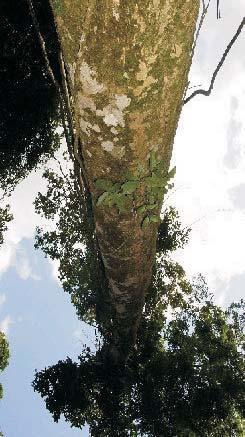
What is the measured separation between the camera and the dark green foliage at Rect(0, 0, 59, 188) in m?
12.6

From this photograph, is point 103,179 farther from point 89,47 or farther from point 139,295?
point 139,295

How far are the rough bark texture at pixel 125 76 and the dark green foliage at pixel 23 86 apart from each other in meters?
9.70

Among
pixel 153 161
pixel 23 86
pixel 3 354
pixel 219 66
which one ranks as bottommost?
pixel 153 161

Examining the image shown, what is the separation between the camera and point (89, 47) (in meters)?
2.31

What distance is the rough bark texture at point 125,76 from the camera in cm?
219

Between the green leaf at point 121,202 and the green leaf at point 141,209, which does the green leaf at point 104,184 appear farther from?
the green leaf at point 141,209

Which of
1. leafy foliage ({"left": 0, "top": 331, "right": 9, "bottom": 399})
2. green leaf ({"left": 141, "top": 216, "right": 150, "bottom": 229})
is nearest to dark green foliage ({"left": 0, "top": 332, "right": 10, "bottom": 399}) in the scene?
leafy foliage ({"left": 0, "top": 331, "right": 9, "bottom": 399})

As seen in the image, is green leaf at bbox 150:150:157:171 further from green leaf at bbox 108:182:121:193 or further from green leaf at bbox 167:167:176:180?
green leaf at bbox 108:182:121:193

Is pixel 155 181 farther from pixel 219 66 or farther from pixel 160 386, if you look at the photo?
pixel 160 386

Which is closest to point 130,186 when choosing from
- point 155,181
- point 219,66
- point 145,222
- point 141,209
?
point 155,181

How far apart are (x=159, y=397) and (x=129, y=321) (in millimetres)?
7775

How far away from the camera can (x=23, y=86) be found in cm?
1377

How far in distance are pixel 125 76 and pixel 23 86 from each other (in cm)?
1272

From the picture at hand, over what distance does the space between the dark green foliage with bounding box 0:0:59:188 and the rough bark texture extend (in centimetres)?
970
